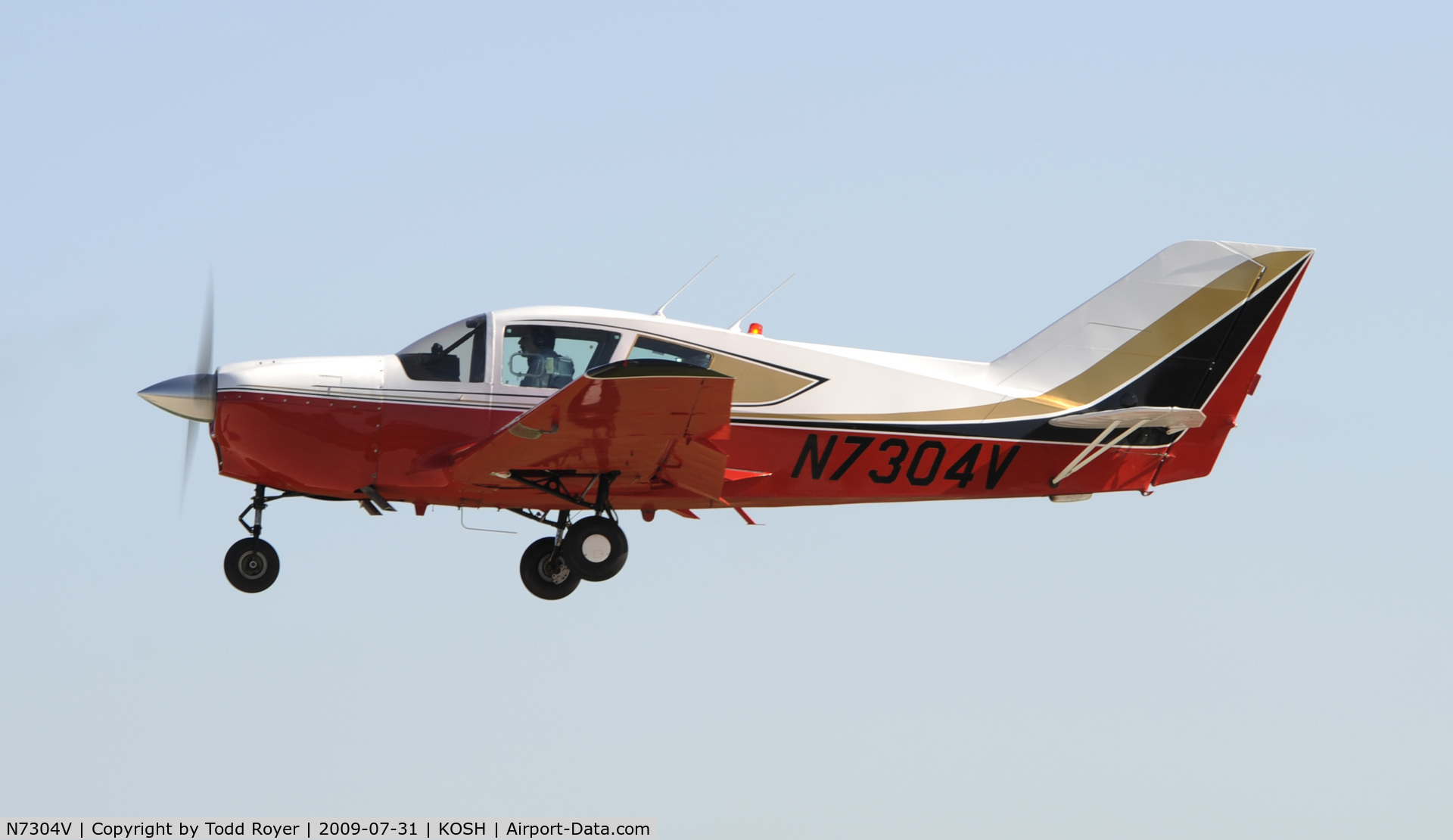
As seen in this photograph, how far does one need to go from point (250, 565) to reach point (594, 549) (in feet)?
9.84

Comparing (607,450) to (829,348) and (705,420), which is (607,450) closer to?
(705,420)

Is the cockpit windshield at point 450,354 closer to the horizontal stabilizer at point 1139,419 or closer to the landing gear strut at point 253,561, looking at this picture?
the landing gear strut at point 253,561

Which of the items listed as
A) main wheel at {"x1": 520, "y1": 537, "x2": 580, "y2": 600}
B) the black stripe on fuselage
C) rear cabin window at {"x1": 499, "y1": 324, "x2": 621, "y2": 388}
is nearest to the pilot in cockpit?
rear cabin window at {"x1": 499, "y1": 324, "x2": 621, "y2": 388}

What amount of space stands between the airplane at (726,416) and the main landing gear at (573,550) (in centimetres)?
2

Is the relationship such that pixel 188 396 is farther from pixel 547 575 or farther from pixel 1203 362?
pixel 1203 362

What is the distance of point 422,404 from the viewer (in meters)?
12.8

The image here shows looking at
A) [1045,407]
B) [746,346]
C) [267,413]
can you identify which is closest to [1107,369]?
[1045,407]

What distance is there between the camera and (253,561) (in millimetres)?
12969

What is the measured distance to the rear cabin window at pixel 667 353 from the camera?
12.8m

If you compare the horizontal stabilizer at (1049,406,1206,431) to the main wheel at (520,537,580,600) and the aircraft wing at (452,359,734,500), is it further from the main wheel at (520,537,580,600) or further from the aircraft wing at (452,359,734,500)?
the main wheel at (520,537,580,600)

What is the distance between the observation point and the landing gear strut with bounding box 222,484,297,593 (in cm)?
1293

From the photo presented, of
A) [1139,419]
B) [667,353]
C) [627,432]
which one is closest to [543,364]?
[667,353]

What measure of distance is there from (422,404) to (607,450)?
1.71 meters

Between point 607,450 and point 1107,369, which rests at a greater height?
point 1107,369
